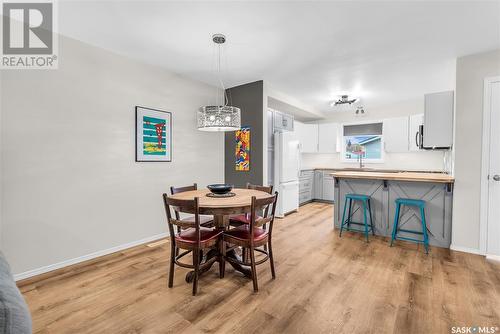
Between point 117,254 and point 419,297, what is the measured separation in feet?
10.5

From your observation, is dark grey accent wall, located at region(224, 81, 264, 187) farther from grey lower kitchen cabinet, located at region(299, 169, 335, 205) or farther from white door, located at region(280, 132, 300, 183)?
grey lower kitchen cabinet, located at region(299, 169, 335, 205)

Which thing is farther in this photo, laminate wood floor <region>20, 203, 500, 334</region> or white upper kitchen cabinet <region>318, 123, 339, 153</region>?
white upper kitchen cabinet <region>318, 123, 339, 153</region>

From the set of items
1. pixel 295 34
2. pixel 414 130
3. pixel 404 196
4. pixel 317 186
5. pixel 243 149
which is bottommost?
pixel 317 186

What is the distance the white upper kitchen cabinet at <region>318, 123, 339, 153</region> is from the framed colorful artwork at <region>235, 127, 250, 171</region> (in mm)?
3024

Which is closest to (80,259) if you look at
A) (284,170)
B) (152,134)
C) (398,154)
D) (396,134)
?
(152,134)

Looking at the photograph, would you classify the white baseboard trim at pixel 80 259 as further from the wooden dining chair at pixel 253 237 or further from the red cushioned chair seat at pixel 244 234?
the red cushioned chair seat at pixel 244 234

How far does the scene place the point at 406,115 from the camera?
221 inches

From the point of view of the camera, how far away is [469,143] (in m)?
2.88

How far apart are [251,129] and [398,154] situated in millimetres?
3967

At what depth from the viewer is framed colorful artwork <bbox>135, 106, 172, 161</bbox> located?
10.3ft

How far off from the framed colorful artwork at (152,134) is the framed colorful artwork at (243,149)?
1.21m

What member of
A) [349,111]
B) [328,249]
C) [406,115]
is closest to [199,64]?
[328,249]

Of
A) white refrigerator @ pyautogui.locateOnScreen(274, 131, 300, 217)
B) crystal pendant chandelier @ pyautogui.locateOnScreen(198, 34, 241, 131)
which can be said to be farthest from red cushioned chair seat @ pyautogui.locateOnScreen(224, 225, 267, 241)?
white refrigerator @ pyautogui.locateOnScreen(274, 131, 300, 217)

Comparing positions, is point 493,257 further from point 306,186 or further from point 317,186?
point 317,186
